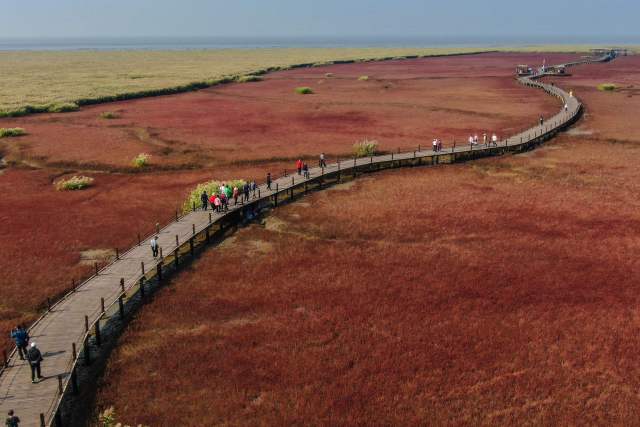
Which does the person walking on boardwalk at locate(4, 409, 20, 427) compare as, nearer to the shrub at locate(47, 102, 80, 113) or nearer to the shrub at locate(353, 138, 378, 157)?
the shrub at locate(353, 138, 378, 157)

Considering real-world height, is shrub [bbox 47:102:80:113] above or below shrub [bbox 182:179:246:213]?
above

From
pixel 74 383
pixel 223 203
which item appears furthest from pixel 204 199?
pixel 74 383

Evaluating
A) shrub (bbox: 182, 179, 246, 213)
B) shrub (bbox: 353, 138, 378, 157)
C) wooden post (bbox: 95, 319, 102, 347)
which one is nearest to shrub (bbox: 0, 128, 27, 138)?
shrub (bbox: 182, 179, 246, 213)

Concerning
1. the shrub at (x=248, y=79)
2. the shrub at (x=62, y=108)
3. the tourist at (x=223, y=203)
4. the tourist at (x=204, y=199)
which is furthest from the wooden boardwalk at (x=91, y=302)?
the shrub at (x=248, y=79)

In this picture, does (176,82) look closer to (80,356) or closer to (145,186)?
(145,186)

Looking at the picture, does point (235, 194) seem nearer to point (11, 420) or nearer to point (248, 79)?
point (11, 420)

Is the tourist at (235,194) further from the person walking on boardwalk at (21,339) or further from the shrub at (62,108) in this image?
the shrub at (62,108)
